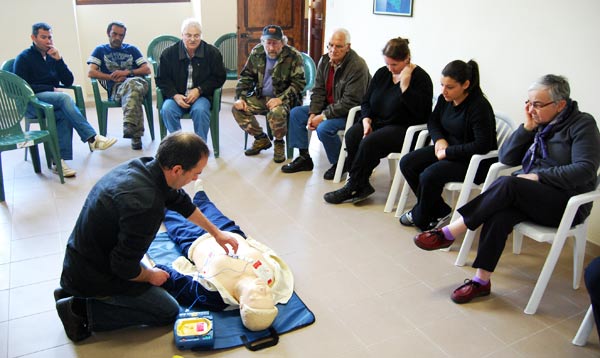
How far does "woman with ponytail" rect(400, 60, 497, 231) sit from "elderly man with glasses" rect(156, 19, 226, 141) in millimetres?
1990

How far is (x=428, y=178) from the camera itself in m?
3.05

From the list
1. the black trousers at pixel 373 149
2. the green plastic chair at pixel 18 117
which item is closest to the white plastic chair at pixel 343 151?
the black trousers at pixel 373 149

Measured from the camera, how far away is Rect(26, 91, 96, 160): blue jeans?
13.0 ft

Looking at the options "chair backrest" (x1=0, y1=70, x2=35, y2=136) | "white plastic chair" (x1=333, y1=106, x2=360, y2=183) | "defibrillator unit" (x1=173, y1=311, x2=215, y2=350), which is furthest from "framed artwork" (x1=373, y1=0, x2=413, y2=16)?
"defibrillator unit" (x1=173, y1=311, x2=215, y2=350)

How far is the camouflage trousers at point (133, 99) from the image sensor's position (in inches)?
175

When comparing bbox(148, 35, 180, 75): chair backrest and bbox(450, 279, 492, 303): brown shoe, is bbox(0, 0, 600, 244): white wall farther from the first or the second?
bbox(450, 279, 492, 303): brown shoe

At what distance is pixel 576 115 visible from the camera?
2498 millimetres

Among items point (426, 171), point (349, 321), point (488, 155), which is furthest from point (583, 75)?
point (349, 321)

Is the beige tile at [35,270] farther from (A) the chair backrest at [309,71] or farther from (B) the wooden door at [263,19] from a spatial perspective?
(B) the wooden door at [263,19]

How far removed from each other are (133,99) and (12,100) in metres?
1.06

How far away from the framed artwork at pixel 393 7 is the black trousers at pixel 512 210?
2.30 meters

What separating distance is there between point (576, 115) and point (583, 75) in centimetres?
69

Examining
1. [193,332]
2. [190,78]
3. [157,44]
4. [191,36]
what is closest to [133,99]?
[190,78]

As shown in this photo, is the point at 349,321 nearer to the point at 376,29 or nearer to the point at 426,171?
the point at 426,171
